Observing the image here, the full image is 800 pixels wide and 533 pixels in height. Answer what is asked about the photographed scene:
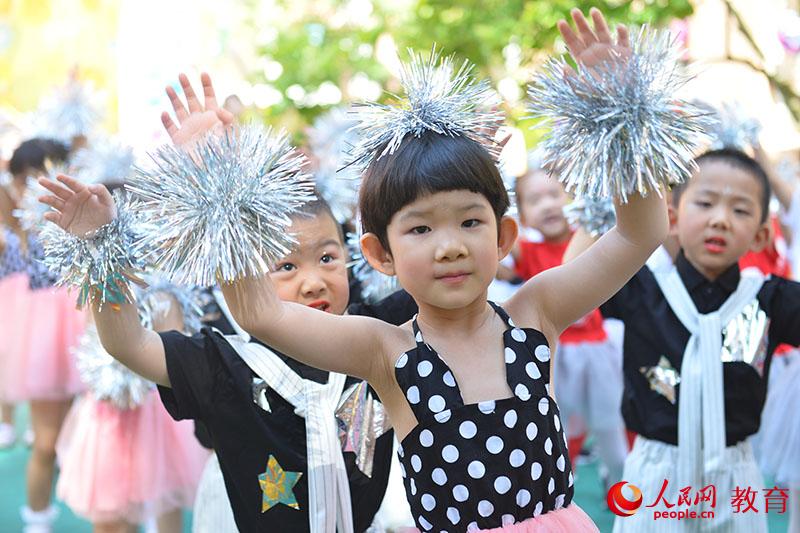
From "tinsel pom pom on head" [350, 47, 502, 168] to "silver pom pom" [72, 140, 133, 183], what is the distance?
2.60 meters

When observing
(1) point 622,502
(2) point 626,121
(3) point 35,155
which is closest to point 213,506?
(1) point 622,502

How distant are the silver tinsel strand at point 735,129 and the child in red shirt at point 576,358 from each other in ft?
4.59

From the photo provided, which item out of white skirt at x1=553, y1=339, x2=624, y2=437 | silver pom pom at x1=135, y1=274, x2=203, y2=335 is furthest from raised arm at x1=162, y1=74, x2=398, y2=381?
white skirt at x1=553, y1=339, x2=624, y2=437

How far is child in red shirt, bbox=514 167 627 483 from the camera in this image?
5.21 m

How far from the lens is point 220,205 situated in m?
1.87

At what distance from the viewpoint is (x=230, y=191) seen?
1884mm

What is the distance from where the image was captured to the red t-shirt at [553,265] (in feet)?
18.3

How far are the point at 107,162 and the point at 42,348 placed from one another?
1239mm

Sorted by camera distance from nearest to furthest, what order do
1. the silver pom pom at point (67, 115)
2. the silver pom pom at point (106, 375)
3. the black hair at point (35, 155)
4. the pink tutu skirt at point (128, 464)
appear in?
the silver pom pom at point (106, 375), the pink tutu skirt at point (128, 464), the black hair at point (35, 155), the silver pom pom at point (67, 115)

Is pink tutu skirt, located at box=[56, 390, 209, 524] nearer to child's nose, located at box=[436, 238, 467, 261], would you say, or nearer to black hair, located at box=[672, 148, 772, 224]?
black hair, located at box=[672, 148, 772, 224]

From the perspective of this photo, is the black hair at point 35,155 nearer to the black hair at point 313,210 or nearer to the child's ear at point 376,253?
the black hair at point 313,210

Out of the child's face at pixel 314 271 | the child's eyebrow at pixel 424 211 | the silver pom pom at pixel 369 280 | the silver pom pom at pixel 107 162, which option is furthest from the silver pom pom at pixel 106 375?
the child's eyebrow at pixel 424 211

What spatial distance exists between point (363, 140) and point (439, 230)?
28cm

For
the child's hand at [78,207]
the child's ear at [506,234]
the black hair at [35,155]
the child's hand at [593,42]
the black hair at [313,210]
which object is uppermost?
the black hair at [35,155]
